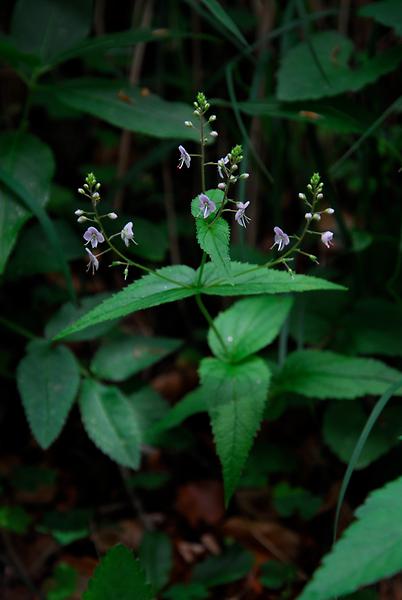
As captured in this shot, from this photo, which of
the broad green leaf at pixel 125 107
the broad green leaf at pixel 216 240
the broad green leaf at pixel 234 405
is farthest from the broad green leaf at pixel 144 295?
the broad green leaf at pixel 125 107

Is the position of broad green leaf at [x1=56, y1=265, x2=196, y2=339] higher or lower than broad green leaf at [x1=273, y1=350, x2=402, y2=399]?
higher

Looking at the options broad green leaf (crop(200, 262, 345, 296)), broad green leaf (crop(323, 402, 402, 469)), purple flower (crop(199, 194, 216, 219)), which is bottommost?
broad green leaf (crop(323, 402, 402, 469))

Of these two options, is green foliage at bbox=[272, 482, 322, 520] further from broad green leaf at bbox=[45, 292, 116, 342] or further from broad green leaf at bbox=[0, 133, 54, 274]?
broad green leaf at bbox=[0, 133, 54, 274]

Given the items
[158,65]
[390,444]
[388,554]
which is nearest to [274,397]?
[390,444]

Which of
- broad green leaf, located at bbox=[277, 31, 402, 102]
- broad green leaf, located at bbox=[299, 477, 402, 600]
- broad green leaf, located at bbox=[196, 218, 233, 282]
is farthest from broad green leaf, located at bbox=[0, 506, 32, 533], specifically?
broad green leaf, located at bbox=[277, 31, 402, 102]

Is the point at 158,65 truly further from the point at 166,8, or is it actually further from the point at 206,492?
the point at 206,492

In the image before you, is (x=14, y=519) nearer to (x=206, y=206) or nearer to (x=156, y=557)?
(x=156, y=557)

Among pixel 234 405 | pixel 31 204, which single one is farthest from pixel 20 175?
pixel 234 405

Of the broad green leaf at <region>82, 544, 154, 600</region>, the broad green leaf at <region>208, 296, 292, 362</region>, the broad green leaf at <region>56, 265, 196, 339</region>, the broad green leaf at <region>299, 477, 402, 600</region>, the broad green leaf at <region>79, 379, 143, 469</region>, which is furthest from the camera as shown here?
the broad green leaf at <region>79, 379, 143, 469</region>

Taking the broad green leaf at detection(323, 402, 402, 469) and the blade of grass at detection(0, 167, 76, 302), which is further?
the broad green leaf at detection(323, 402, 402, 469)
